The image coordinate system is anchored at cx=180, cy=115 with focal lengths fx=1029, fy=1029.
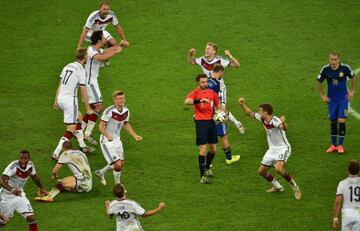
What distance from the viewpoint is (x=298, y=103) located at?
27.6 metres

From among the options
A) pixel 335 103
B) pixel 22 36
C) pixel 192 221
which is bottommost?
pixel 192 221

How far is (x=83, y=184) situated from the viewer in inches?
859

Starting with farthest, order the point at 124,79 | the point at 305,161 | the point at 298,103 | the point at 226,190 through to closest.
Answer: the point at 124,79 → the point at 298,103 → the point at 305,161 → the point at 226,190

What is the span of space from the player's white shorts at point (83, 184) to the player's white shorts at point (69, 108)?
2.03 metres

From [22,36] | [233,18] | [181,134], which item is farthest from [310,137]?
[22,36]

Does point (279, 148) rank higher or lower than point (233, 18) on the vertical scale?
lower

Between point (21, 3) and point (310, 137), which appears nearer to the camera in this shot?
point (310, 137)

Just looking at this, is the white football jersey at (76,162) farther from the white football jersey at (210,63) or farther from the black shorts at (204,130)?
the white football jersey at (210,63)

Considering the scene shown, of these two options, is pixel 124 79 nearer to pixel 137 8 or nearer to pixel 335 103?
pixel 137 8

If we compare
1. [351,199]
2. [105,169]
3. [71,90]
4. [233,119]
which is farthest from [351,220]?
[71,90]

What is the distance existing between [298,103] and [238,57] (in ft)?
11.9

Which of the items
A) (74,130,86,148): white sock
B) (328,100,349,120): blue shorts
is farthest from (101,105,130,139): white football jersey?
(328,100,349,120): blue shorts

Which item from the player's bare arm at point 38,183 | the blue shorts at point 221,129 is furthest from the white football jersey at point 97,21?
the player's bare arm at point 38,183

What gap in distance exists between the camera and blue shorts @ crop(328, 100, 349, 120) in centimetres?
2392
